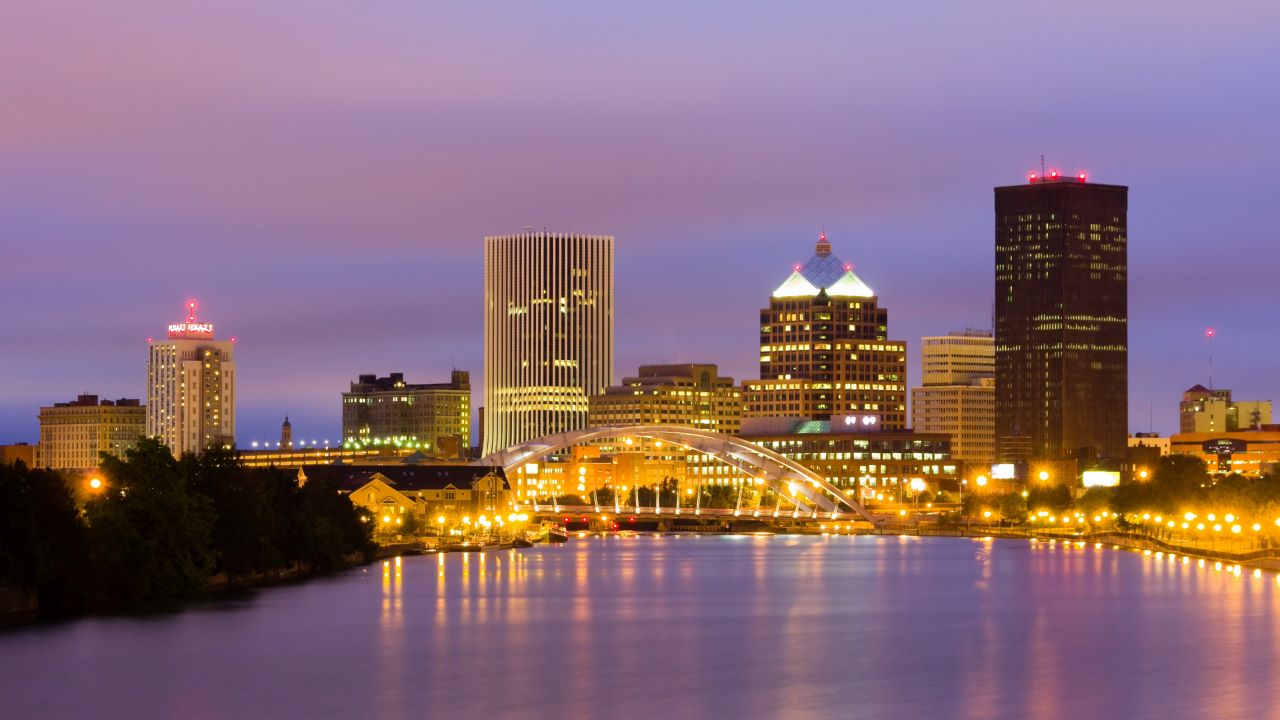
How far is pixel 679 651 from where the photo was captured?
83938 mm

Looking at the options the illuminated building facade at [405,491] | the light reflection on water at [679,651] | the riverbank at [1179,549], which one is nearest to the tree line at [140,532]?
the light reflection on water at [679,651]

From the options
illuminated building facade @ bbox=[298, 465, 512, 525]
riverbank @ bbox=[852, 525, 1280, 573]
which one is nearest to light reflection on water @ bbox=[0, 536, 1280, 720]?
riverbank @ bbox=[852, 525, 1280, 573]

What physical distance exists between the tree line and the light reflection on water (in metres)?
2.92

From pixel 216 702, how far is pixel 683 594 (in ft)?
171

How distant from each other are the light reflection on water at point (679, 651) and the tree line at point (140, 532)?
2.92m

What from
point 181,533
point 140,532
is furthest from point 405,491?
point 140,532

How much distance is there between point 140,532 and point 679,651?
27759 millimetres

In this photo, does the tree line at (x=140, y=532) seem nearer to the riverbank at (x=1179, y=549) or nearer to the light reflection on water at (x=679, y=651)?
the light reflection on water at (x=679, y=651)

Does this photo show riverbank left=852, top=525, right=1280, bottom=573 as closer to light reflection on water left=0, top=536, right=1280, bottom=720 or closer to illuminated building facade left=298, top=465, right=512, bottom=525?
light reflection on water left=0, top=536, right=1280, bottom=720

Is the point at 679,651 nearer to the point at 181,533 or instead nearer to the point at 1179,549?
the point at 181,533

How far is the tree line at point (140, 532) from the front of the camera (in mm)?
86750

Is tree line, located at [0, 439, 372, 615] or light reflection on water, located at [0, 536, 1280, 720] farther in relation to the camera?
tree line, located at [0, 439, 372, 615]

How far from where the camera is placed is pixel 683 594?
11800 cm

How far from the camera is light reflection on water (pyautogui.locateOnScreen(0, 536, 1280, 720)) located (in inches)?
2682
